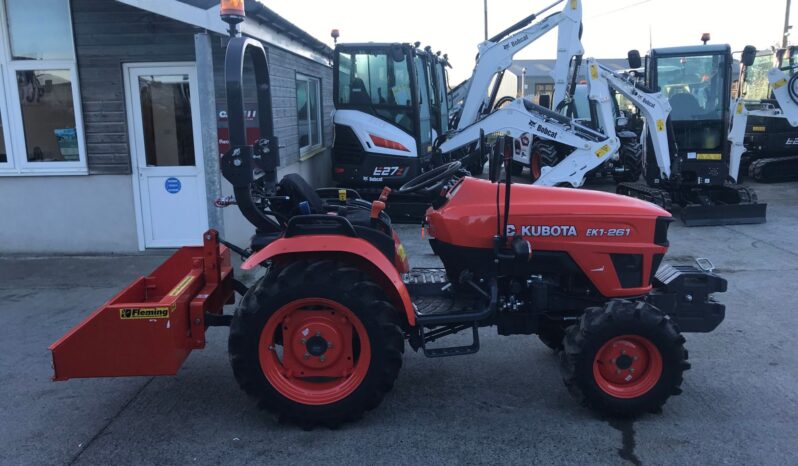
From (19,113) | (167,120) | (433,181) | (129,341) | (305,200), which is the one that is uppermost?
(19,113)

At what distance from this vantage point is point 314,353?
3.62 metres

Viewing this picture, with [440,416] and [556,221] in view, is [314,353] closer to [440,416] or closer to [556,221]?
[440,416]

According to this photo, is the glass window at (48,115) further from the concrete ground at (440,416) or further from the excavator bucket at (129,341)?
the excavator bucket at (129,341)

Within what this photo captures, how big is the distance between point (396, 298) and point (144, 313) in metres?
1.41

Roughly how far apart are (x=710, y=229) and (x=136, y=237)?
7.91 m

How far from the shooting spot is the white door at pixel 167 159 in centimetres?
750

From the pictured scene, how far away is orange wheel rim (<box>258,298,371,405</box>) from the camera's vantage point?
3568 mm

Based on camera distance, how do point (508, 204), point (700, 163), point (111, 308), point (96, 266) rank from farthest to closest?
point (700, 163) → point (96, 266) → point (508, 204) → point (111, 308)

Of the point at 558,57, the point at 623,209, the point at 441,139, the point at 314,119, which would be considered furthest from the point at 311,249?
the point at 314,119

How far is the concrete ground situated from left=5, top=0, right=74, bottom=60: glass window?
3.59 m

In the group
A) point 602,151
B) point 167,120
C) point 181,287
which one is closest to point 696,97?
point 602,151

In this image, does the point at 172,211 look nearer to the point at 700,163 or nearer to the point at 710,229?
the point at 710,229

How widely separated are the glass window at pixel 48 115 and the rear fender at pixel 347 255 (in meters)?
5.13

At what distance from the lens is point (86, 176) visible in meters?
7.53
